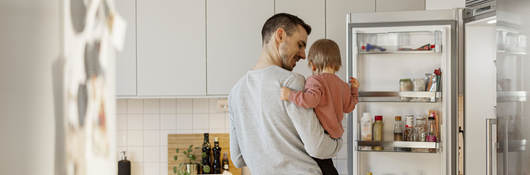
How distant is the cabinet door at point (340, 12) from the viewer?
2678 mm

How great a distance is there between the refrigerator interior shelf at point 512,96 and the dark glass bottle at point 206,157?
1902mm

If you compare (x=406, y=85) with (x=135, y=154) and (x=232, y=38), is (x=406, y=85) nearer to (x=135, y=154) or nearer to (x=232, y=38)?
(x=232, y=38)

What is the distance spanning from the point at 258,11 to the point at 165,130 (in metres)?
1.07

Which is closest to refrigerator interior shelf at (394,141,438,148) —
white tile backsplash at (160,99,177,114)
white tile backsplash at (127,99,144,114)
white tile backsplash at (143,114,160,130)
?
white tile backsplash at (160,99,177,114)

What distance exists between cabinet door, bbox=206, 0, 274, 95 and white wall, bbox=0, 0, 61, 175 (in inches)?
101

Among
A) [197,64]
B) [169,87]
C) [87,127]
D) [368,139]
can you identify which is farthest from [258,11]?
[87,127]

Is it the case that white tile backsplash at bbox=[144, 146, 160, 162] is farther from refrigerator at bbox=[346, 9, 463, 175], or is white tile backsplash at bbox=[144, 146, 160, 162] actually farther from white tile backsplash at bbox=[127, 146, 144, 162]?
refrigerator at bbox=[346, 9, 463, 175]

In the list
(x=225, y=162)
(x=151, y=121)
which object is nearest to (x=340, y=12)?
(x=225, y=162)

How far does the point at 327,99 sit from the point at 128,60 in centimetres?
162

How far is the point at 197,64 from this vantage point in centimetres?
269

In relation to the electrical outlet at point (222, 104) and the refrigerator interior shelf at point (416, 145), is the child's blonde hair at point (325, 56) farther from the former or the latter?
the electrical outlet at point (222, 104)

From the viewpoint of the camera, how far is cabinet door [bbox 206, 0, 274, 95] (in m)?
2.68

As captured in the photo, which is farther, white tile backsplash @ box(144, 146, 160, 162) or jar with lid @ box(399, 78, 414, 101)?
white tile backsplash @ box(144, 146, 160, 162)

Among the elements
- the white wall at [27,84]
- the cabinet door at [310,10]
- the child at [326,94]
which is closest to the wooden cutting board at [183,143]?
the cabinet door at [310,10]
